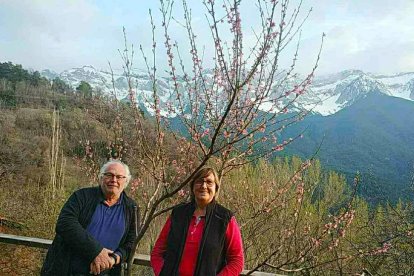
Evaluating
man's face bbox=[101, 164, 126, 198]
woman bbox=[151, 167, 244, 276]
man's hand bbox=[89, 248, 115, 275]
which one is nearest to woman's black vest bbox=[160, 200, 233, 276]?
woman bbox=[151, 167, 244, 276]

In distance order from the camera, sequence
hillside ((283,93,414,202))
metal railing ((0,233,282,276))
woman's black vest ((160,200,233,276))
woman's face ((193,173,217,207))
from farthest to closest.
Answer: hillside ((283,93,414,202))
metal railing ((0,233,282,276))
woman's face ((193,173,217,207))
woman's black vest ((160,200,233,276))

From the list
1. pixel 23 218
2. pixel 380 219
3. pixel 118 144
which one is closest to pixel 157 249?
pixel 118 144

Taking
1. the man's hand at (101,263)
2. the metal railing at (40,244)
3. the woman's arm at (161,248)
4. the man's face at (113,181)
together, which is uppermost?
the man's face at (113,181)

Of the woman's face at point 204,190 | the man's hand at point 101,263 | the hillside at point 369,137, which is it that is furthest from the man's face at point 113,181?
the hillside at point 369,137

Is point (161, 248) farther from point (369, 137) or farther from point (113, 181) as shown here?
point (369, 137)

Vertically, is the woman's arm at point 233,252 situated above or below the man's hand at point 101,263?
above

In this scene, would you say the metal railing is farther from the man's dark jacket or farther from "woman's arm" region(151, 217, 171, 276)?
"woman's arm" region(151, 217, 171, 276)

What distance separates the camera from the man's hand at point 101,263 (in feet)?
8.08

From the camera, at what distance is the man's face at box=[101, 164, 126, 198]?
8.79 ft

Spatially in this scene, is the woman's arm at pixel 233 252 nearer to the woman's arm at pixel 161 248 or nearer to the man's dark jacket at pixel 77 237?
the woman's arm at pixel 161 248

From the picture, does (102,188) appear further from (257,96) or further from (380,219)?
(380,219)

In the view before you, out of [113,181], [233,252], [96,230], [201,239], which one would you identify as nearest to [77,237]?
[96,230]

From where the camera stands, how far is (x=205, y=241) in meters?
2.32

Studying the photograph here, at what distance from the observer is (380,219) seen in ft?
17.9
